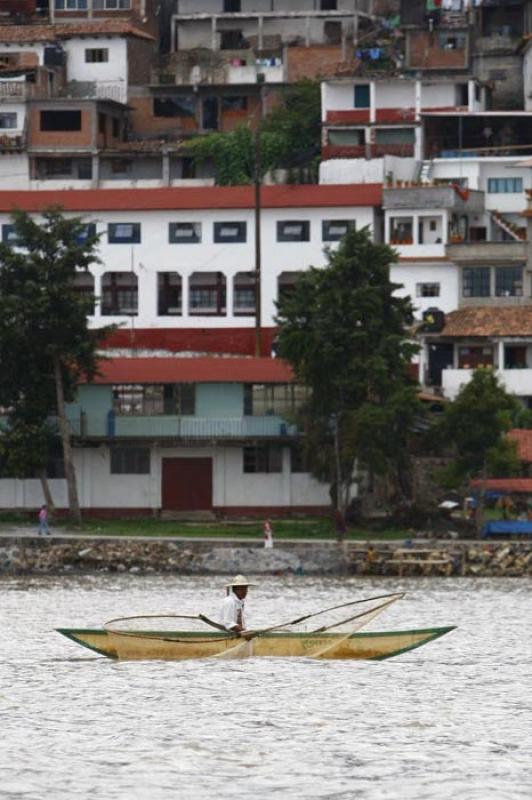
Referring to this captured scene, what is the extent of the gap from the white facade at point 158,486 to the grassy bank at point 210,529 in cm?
91

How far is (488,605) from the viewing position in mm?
56156

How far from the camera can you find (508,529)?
6750cm

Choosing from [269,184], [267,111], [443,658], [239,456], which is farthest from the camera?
[267,111]

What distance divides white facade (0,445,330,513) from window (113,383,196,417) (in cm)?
116

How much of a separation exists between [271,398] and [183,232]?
17.3 m

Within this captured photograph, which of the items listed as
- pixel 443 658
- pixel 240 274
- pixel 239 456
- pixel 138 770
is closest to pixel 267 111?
pixel 240 274

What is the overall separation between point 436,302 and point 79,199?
1426 centimetres

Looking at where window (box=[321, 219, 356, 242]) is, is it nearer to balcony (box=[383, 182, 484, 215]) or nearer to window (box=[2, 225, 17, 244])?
balcony (box=[383, 182, 484, 215])

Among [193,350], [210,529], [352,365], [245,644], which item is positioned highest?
[193,350]

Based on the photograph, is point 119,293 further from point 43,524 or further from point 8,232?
point 43,524

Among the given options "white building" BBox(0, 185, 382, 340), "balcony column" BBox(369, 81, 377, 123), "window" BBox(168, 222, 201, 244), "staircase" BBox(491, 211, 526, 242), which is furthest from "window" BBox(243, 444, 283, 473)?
"balcony column" BBox(369, 81, 377, 123)

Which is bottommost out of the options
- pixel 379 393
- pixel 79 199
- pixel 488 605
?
pixel 488 605

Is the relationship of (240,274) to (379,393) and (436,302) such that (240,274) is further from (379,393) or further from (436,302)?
(379,393)

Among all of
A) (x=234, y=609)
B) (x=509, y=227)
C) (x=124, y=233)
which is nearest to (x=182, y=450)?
(x=124, y=233)
